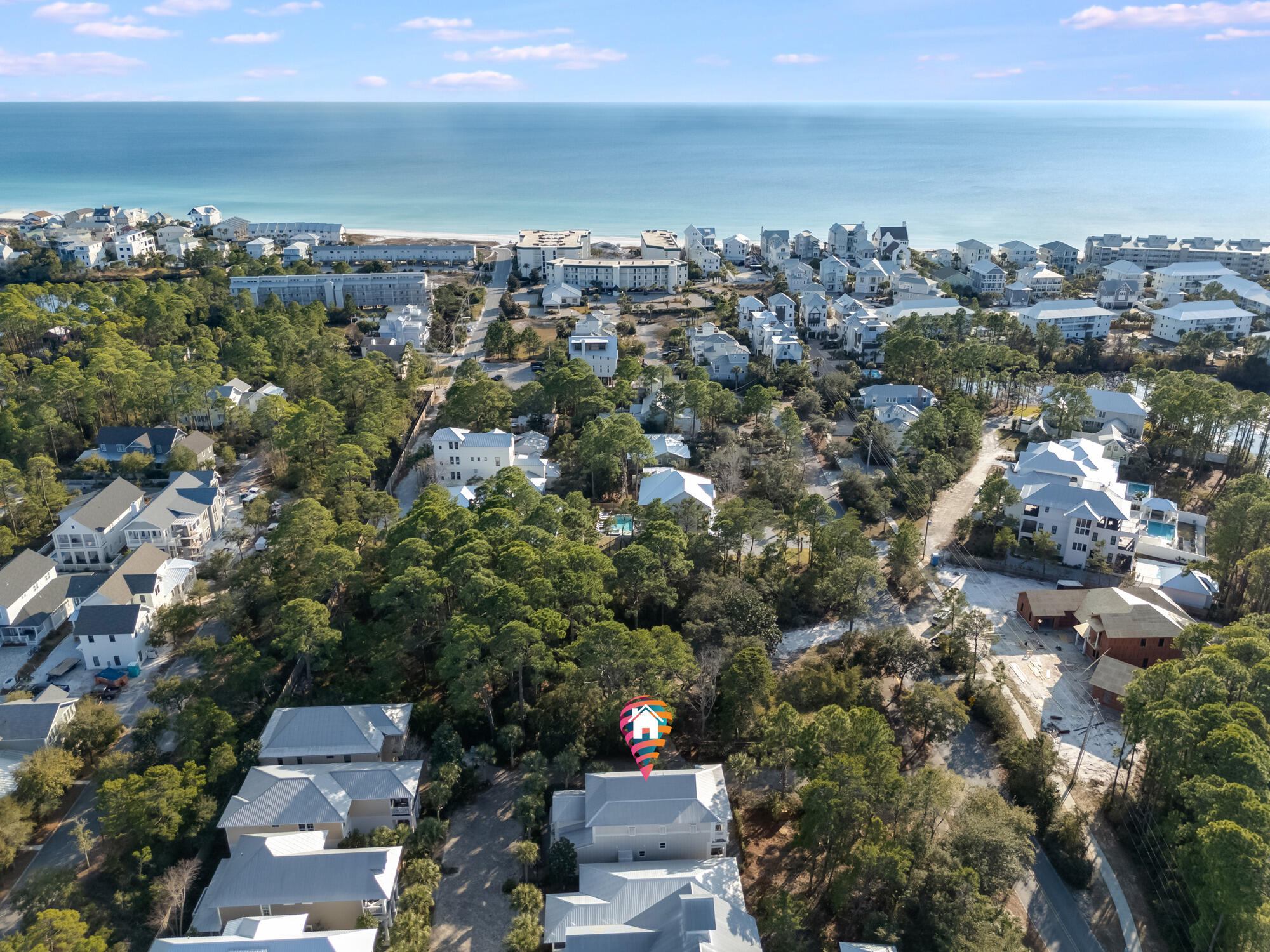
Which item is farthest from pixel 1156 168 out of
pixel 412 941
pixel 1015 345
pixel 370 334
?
pixel 412 941

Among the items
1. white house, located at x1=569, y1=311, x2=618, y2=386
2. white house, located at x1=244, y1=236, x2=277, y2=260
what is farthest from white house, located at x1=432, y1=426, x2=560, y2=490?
white house, located at x1=244, y1=236, x2=277, y2=260

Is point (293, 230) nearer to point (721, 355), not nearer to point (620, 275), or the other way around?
point (620, 275)

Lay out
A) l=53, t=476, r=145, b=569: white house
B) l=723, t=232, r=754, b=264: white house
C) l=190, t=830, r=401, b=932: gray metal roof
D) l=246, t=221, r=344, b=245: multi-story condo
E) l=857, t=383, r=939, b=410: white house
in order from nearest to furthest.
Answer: l=190, t=830, r=401, b=932: gray metal roof < l=53, t=476, r=145, b=569: white house < l=857, t=383, r=939, b=410: white house < l=723, t=232, r=754, b=264: white house < l=246, t=221, r=344, b=245: multi-story condo

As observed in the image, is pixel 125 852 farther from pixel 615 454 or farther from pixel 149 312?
pixel 149 312

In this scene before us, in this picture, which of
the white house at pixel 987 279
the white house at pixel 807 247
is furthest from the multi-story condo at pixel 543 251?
the white house at pixel 987 279

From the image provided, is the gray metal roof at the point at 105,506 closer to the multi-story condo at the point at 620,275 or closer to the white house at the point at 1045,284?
the multi-story condo at the point at 620,275

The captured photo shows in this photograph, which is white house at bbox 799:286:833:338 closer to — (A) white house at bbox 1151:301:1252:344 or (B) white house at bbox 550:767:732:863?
(A) white house at bbox 1151:301:1252:344
